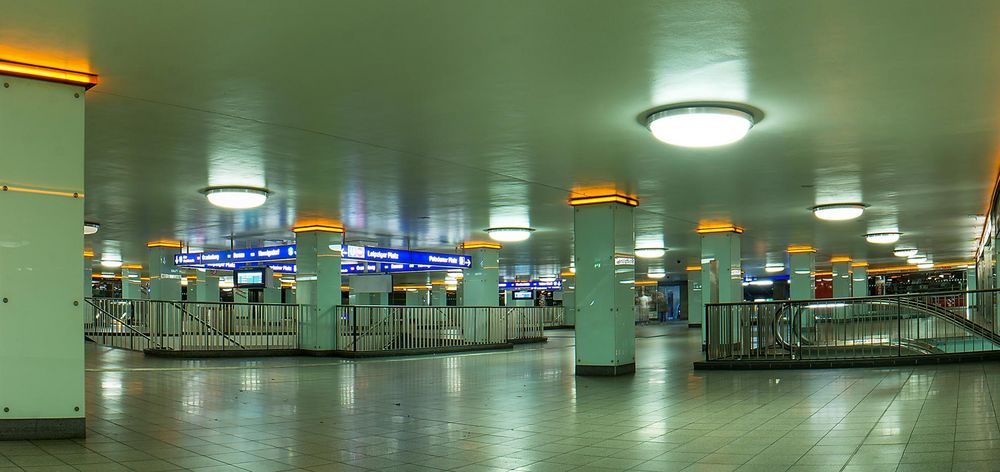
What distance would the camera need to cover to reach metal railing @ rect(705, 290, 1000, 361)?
16.8 m

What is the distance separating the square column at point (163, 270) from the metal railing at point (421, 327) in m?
8.81

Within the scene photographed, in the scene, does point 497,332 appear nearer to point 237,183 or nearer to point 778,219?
point 778,219

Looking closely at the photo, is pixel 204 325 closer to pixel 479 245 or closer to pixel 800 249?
A: pixel 479 245

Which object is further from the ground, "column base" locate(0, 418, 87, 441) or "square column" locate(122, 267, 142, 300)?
"square column" locate(122, 267, 142, 300)

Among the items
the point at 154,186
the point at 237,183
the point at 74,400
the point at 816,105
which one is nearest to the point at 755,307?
the point at 816,105

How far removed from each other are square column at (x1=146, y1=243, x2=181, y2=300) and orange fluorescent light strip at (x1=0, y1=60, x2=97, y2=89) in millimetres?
21084

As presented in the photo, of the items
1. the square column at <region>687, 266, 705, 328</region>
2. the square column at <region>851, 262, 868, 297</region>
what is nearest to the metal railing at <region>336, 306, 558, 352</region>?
the square column at <region>687, 266, 705, 328</region>

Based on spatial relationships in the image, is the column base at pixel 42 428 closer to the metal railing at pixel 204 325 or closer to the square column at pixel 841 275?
the metal railing at pixel 204 325

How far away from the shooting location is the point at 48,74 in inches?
302

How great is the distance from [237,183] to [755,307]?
10950mm

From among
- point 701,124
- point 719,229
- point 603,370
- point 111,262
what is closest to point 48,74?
point 701,124

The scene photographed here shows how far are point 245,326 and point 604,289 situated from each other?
11.2 meters

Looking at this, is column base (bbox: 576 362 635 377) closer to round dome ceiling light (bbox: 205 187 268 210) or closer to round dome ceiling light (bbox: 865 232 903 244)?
round dome ceiling light (bbox: 205 187 268 210)

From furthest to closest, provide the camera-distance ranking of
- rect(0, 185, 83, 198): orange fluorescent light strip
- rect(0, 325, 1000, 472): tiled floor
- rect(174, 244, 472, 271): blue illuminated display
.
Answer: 1. rect(174, 244, 472, 271): blue illuminated display
2. rect(0, 185, 83, 198): orange fluorescent light strip
3. rect(0, 325, 1000, 472): tiled floor
